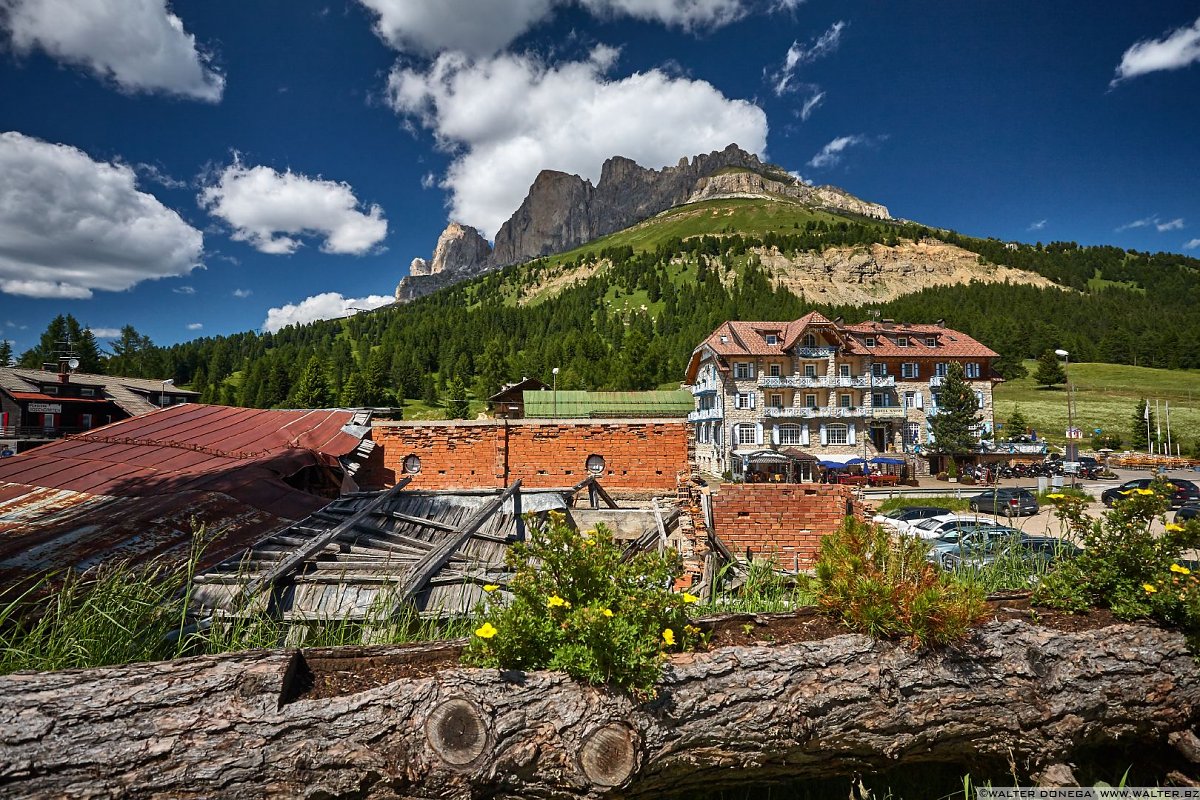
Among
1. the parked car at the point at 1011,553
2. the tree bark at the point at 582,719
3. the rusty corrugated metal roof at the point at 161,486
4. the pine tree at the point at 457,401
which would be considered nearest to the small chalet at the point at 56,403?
the pine tree at the point at 457,401

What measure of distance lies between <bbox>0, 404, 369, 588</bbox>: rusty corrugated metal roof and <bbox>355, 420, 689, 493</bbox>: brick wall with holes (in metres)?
1.86

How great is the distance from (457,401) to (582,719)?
238 feet

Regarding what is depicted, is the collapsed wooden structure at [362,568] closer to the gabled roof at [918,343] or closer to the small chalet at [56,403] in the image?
the gabled roof at [918,343]

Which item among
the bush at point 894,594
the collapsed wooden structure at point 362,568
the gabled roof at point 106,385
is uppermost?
the gabled roof at point 106,385

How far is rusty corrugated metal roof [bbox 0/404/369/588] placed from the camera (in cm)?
455

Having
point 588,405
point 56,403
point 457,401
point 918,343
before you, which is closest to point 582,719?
point 588,405

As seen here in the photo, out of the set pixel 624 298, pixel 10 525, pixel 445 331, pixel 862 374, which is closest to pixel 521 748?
pixel 10 525

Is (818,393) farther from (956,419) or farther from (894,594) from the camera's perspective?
(894,594)

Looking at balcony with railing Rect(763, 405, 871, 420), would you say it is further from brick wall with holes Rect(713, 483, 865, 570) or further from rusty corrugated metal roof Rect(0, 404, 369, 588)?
rusty corrugated metal roof Rect(0, 404, 369, 588)

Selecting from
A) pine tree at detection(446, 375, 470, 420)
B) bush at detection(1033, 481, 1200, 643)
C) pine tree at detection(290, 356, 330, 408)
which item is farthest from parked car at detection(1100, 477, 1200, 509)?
pine tree at detection(290, 356, 330, 408)

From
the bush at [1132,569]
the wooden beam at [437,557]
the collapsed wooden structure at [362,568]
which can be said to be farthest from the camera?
the wooden beam at [437,557]

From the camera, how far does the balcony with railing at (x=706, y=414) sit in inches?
1686

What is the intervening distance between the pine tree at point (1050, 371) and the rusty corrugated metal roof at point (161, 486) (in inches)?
→ 4034

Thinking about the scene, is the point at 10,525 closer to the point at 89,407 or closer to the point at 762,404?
the point at 762,404
